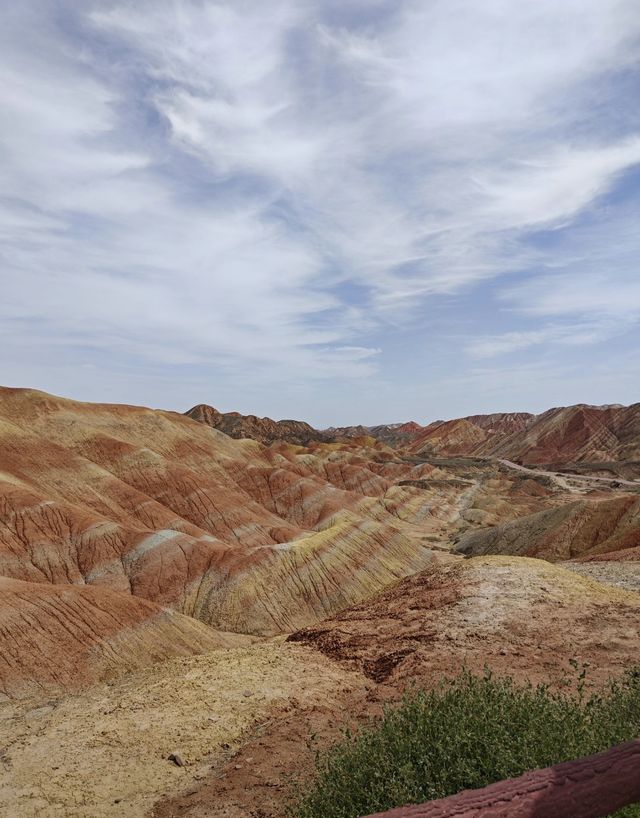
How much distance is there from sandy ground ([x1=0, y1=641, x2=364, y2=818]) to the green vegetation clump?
4295 mm

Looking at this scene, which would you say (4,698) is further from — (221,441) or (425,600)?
(221,441)

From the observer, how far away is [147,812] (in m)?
10.4

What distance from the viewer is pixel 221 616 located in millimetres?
36031

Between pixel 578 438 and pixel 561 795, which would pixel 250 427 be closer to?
pixel 578 438

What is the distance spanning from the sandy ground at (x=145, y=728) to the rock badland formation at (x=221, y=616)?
2.5 inches

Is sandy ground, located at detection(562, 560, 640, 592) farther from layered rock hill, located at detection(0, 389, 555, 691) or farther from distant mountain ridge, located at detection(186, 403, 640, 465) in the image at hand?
distant mountain ridge, located at detection(186, 403, 640, 465)

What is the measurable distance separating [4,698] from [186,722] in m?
12.8

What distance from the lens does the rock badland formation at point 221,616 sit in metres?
12.2

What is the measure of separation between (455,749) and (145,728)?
915 centimetres

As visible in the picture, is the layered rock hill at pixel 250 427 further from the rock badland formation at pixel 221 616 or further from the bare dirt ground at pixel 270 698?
the bare dirt ground at pixel 270 698

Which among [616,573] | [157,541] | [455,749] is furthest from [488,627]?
[157,541]

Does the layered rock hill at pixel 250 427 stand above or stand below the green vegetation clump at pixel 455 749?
above

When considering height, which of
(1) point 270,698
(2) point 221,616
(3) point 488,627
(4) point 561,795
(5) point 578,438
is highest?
(5) point 578,438

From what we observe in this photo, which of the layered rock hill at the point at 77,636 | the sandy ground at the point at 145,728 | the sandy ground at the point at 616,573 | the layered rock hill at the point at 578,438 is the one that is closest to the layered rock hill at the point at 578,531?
the sandy ground at the point at 616,573
